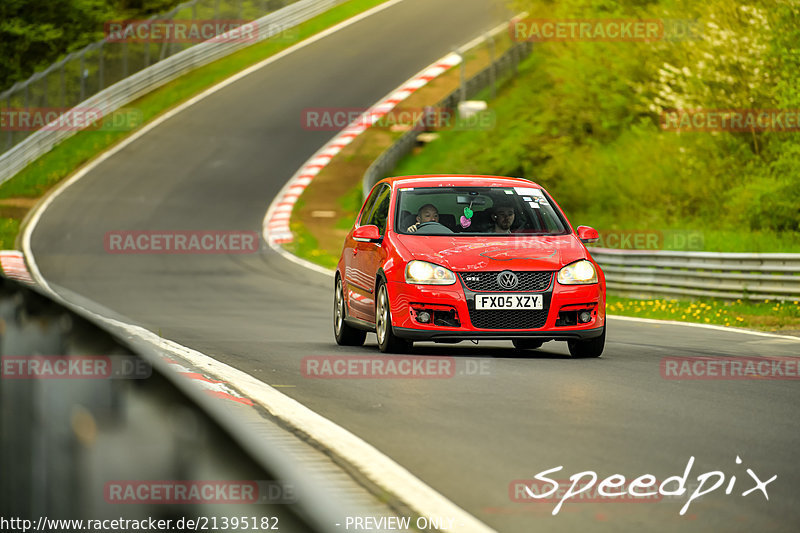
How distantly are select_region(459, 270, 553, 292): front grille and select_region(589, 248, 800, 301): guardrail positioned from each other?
785 cm

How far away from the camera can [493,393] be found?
898 centimetres

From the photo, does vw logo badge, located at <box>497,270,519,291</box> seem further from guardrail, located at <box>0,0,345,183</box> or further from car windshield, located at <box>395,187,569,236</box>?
guardrail, located at <box>0,0,345,183</box>

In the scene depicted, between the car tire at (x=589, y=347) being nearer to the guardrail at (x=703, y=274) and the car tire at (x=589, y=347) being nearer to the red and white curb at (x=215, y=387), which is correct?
the red and white curb at (x=215, y=387)

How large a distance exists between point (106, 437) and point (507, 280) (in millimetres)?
7547

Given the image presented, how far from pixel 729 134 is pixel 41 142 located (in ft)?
79.1

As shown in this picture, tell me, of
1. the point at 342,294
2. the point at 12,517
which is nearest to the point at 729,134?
the point at 342,294

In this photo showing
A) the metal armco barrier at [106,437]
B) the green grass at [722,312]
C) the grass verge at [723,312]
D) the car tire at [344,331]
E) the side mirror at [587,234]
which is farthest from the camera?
the green grass at [722,312]

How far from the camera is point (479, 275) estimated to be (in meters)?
11.3

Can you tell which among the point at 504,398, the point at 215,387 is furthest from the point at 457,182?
the point at 215,387

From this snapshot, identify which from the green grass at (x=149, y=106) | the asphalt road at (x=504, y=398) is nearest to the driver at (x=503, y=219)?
the asphalt road at (x=504, y=398)

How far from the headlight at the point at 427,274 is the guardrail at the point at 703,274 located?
833 cm

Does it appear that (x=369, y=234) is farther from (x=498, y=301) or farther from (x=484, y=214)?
(x=498, y=301)

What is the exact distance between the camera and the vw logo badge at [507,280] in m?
11.3

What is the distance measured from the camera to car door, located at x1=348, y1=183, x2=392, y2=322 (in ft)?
40.4
